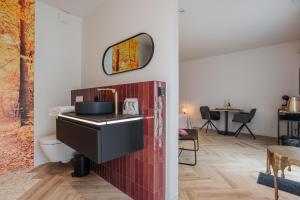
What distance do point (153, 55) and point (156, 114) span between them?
58 cm

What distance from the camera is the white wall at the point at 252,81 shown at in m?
4.11

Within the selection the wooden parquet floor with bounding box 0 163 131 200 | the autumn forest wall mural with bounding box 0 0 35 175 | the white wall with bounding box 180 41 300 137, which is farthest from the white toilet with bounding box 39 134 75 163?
the white wall with bounding box 180 41 300 137

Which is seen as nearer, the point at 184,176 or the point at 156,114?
the point at 156,114

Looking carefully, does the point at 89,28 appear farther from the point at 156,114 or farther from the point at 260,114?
the point at 260,114

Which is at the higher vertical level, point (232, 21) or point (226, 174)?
Answer: point (232, 21)

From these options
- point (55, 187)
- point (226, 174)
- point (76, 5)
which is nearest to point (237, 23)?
point (226, 174)

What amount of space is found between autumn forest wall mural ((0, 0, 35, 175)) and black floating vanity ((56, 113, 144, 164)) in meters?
1.10

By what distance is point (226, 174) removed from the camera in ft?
7.26

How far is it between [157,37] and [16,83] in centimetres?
192

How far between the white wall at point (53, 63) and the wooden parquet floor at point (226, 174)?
6.83 ft

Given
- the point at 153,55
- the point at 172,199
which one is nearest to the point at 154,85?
the point at 153,55

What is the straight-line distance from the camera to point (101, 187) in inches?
73.9

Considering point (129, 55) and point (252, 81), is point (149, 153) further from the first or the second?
point (252, 81)

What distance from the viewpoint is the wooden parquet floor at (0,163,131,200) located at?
1.68 metres
